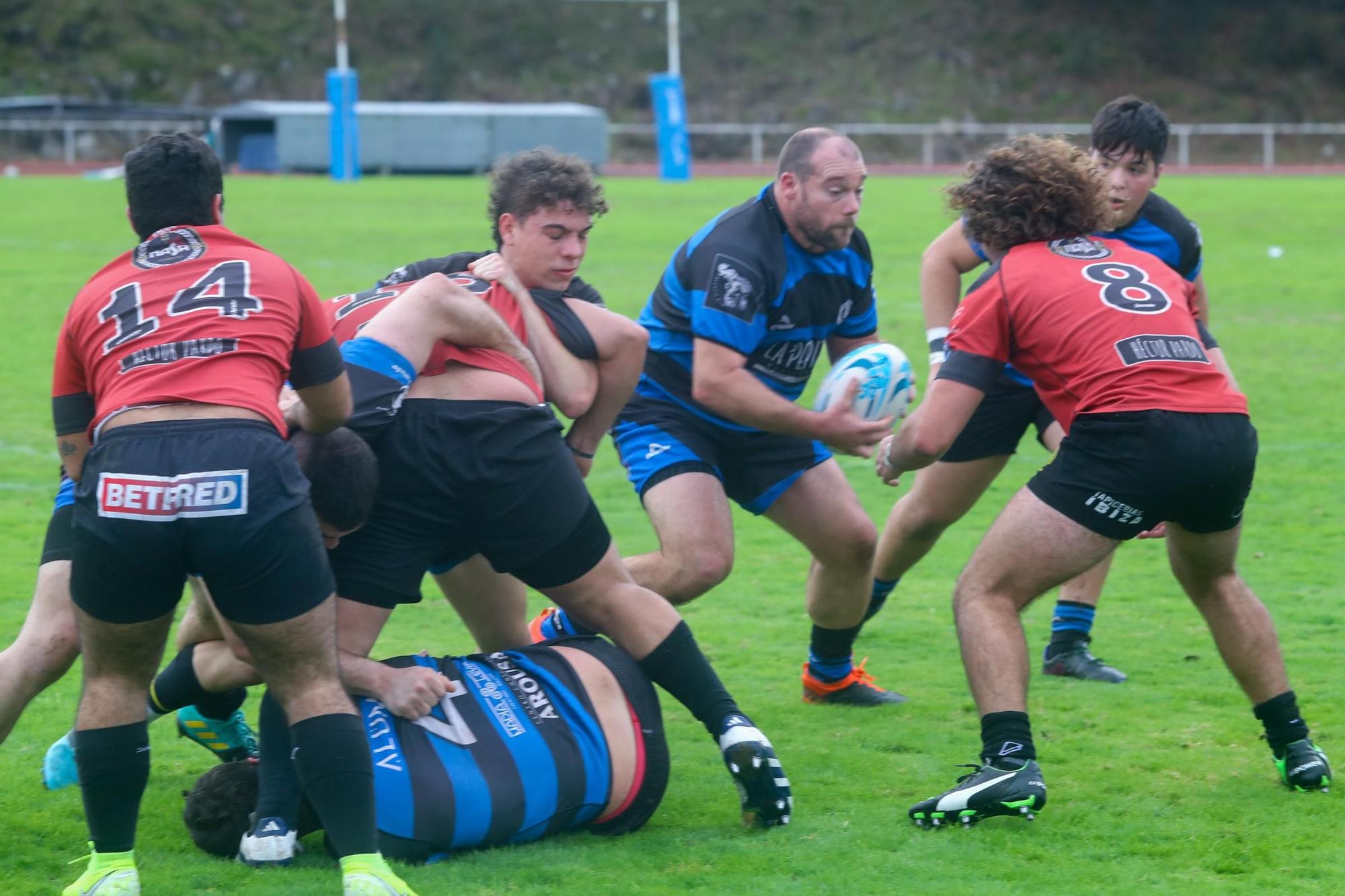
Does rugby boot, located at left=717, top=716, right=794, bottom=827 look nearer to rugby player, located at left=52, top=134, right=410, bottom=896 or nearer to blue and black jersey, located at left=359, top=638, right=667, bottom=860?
blue and black jersey, located at left=359, top=638, right=667, bottom=860

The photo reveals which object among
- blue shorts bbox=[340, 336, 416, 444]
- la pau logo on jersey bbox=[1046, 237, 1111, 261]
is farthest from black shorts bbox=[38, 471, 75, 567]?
la pau logo on jersey bbox=[1046, 237, 1111, 261]

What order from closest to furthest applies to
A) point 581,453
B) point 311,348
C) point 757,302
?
point 311,348 → point 581,453 → point 757,302

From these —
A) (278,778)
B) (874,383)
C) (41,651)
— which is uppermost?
(874,383)

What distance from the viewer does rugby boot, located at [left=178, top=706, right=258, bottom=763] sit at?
4.77 m

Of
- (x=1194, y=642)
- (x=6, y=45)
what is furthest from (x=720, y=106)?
(x=1194, y=642)

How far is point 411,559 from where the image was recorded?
14.2 ft

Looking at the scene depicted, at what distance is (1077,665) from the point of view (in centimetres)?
596

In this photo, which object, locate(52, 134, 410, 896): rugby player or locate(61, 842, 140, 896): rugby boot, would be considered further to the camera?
locate(61, 842, 140, 896): rugby boot

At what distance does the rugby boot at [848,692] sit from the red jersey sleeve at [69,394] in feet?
9.21

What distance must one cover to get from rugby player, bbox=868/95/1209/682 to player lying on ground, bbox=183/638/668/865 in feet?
6.16

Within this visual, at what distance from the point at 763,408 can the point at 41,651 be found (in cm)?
232

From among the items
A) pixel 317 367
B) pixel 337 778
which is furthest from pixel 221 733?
pixel 317 367

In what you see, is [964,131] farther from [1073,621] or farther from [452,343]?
[452,343]

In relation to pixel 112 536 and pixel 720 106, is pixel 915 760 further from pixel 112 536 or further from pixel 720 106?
pixel 720 106
